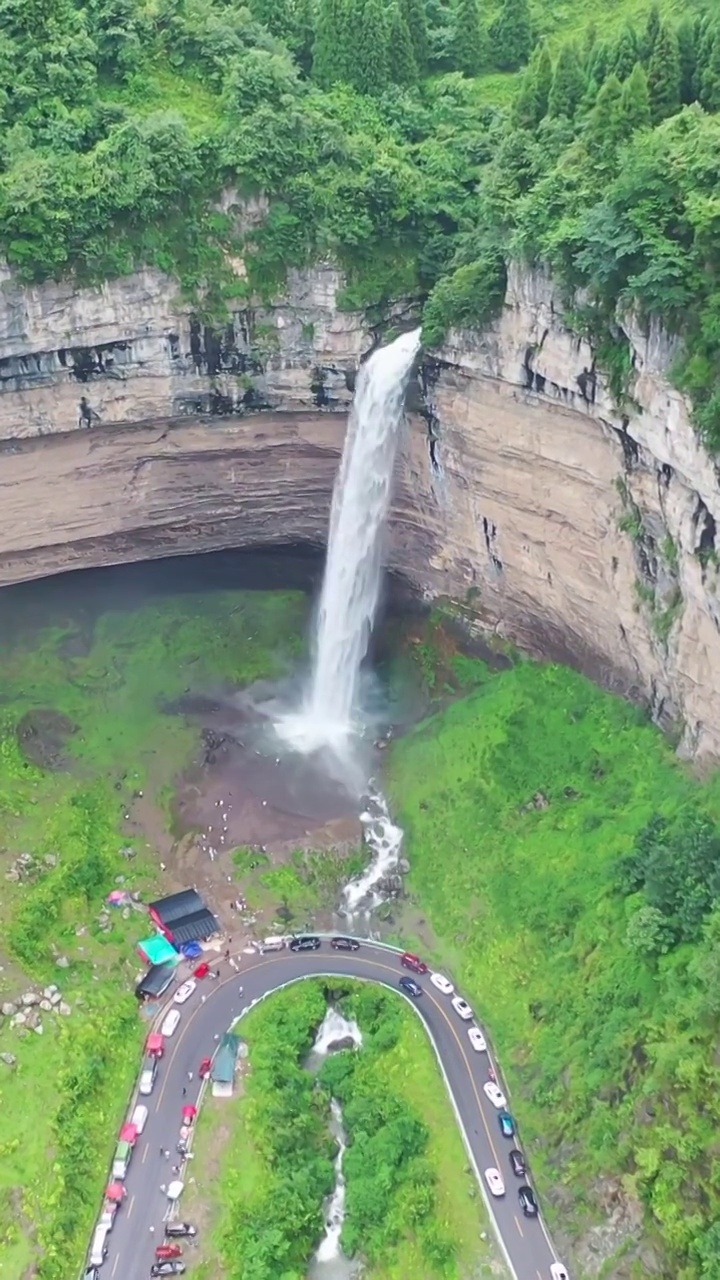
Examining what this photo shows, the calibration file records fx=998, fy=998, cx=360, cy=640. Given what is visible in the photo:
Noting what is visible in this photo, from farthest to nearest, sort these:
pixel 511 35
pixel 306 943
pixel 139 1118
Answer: pixel 511 35, pixel 306 943, pixel 139 1118

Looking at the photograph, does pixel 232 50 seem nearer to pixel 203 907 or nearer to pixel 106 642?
pixel 106 642

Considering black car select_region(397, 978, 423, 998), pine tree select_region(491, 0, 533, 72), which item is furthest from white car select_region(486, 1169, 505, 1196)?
pine tree select_region(491, 0, 533, 72)

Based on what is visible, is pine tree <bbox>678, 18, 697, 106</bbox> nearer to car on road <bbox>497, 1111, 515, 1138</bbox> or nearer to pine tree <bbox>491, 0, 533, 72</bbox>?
pine tree <bbox>491, 0, 533, 72</bbox>

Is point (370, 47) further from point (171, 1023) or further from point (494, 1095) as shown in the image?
point (494, 1095)

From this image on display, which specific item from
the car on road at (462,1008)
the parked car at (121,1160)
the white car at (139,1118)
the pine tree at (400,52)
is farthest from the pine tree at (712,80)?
the parked car at (121,1160)

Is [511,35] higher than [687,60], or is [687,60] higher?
[511,35]

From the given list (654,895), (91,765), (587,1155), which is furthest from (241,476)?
(587,1155)

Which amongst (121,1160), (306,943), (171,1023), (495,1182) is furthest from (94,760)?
(495,1182)
